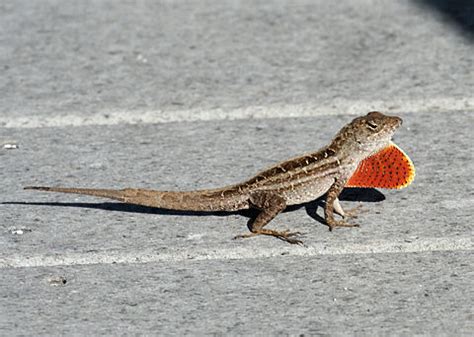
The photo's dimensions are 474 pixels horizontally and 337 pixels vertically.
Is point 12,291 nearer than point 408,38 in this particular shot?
Yes

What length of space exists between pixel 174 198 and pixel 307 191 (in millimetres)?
600

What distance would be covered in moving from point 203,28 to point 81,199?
2397 mm

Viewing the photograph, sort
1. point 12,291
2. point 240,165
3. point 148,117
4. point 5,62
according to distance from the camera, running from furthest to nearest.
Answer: point 5,62, point 148,117, point 240,165, point 12,291

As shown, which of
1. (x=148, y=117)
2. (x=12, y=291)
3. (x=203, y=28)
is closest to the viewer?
(x=12, y=291)

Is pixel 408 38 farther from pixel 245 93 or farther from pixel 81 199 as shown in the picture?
pixel 81 199

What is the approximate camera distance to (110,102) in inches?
234

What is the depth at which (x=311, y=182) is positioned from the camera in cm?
473

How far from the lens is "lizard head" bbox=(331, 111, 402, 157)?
15.7ft

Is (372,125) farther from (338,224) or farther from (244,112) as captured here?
(244,112)

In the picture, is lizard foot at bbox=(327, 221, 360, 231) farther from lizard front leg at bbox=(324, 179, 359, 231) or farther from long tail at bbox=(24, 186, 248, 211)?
long tail at bbox=(24, 186, 248, 211)

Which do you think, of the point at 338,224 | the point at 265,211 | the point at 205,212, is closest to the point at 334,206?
the point at 338,224

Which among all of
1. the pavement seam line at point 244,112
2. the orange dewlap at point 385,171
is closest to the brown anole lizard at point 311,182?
the orange dewlap at point 385,171

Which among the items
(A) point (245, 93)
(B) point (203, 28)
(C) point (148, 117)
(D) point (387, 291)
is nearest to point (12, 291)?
(D) point (387, 291)

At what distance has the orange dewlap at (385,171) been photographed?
4.67 m
